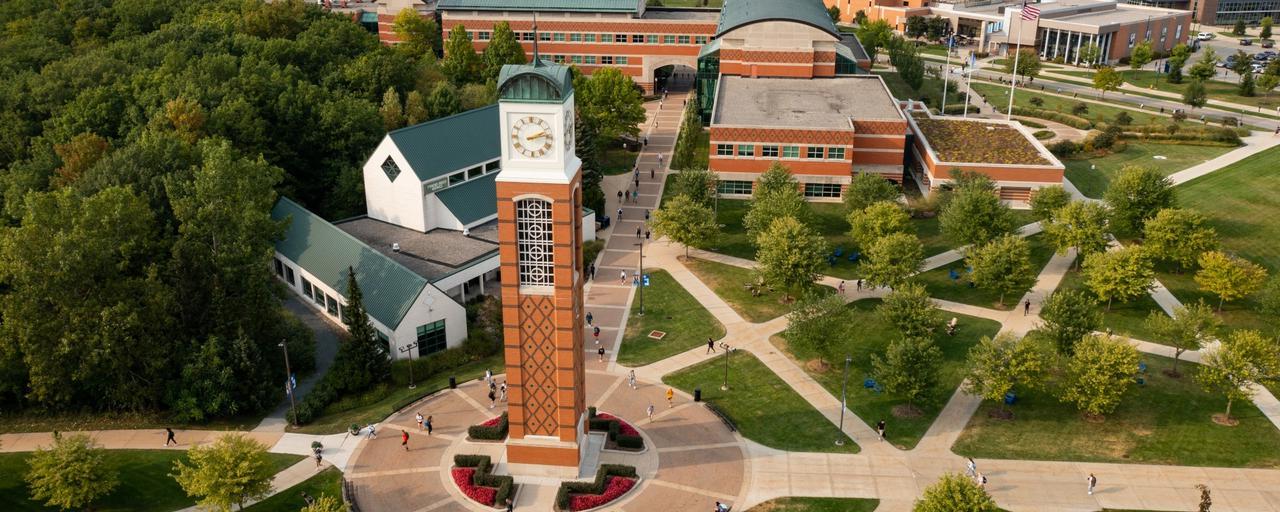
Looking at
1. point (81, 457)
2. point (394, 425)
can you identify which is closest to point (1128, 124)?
point (394, 425)

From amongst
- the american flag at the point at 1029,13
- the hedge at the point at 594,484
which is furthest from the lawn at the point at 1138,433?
the american flag at the point at 1029,13

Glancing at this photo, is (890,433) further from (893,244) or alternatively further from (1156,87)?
(1156,87)

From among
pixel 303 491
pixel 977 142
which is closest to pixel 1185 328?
pixel 977 142

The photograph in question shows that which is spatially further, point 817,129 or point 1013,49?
point 1013,49

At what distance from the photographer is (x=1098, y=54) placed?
154 metres

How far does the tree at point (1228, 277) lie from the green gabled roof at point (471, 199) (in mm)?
52050

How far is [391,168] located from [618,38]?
62768mm

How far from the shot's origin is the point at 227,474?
46.8 metres

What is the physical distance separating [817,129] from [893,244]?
79.4 feet

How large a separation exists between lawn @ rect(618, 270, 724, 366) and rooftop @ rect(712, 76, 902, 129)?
2630 centimetres

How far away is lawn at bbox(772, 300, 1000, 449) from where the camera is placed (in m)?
58.0

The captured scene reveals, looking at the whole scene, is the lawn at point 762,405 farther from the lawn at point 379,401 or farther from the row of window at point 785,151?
the row of window at point 785,151

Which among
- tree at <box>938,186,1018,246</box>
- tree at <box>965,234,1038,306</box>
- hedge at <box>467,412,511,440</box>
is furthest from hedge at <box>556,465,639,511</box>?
tree at <box>938,186,1018,246</box>

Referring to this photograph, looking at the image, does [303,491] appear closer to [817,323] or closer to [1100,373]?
[817,323]
